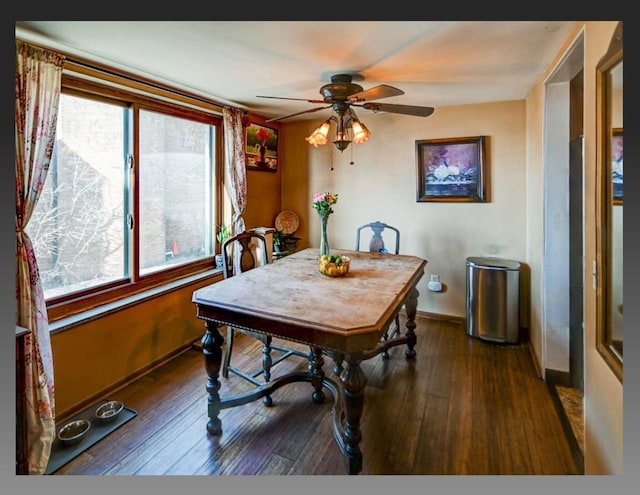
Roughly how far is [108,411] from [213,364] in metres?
0.81

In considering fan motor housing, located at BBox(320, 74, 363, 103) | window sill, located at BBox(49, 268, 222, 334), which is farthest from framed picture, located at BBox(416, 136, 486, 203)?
window sill, located at BBox(49, 268, 222, 334)

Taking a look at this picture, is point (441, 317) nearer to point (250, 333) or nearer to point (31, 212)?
point (250, 333)

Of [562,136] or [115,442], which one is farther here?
[562,136]

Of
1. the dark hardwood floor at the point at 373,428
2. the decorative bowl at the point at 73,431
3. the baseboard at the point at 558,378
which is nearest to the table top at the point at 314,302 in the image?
the dark hardwood floor at the point at 373,428

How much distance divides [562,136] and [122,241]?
3.31 meters

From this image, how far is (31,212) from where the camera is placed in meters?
1.83

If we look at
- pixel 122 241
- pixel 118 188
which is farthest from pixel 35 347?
pixel 118 188

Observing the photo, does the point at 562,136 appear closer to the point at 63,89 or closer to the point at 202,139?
the point at 202,139

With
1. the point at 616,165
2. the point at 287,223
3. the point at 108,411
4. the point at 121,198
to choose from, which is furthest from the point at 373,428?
the point at 287,223

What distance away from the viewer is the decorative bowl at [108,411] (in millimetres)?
1996

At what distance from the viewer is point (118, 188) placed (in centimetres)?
252

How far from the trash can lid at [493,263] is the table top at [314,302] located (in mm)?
1055

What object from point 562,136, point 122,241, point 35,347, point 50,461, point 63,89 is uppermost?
point 63,89

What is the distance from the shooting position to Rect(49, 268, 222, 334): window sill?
2061 mm
